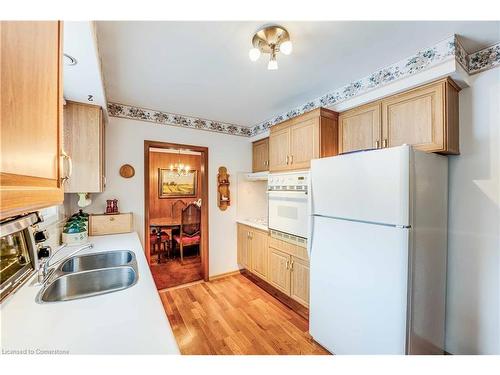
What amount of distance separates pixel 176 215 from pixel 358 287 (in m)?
4.38

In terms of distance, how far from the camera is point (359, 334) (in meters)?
1.48

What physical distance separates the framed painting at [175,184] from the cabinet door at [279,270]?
3.41m

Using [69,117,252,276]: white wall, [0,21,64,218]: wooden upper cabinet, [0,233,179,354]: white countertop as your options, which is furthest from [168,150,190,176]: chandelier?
[0,21,64,218]: wooden upper cabinet

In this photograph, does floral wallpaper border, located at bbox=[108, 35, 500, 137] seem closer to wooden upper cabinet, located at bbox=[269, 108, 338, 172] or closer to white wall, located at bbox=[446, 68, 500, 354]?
white wall, located at bbox=[446, 68, 500, 354]

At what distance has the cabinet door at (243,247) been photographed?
3.05 meters

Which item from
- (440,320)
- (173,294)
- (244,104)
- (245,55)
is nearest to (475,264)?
(440,320)

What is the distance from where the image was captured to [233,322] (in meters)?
2.15

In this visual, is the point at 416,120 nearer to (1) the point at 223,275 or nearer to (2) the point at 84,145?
(2) the point at 84,145

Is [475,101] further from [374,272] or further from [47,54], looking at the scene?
[47,54]

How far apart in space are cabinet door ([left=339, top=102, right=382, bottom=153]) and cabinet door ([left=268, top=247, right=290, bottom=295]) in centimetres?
133

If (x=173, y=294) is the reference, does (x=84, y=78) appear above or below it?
above

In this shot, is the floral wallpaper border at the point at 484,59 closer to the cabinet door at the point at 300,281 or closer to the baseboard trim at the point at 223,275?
the cabinet door at the point at 300,281

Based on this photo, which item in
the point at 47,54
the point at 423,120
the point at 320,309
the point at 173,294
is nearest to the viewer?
the point at 47,54
